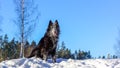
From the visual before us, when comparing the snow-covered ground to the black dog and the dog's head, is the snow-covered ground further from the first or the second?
the dog's head

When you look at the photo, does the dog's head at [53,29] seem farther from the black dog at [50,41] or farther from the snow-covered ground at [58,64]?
the snow-covered ground at [58,64]

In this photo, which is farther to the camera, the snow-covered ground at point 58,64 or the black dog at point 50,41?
the black dog at point 50,41

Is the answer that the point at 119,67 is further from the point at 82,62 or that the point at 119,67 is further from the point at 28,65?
the point at 28,65

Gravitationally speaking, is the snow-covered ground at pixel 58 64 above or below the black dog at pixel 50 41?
below

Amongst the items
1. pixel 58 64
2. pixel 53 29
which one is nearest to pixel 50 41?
pixel 53 29

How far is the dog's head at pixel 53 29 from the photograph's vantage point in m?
19.9

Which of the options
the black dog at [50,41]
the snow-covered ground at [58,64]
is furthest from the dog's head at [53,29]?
the snow-covered ground at [58,64]

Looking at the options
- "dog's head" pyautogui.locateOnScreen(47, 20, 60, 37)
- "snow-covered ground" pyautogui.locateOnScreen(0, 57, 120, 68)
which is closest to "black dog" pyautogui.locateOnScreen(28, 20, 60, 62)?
"dog's head" pyautogui.locateOnScreen(47, 20, 60, 37)

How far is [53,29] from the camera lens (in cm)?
1995

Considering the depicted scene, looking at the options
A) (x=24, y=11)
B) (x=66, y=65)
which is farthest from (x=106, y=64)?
(x=24, y=11)

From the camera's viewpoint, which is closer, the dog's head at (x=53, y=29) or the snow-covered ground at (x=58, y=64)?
the snow-covered ground at (x=58, y=64)

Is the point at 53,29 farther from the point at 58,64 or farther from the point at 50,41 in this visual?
the point at 58,64

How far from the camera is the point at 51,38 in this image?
19922mm

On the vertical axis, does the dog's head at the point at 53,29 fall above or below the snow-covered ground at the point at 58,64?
above
